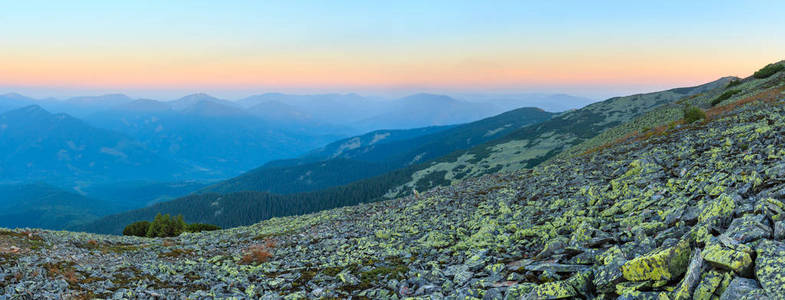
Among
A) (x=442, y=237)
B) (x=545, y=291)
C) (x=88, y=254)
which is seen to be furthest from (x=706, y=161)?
(x=88, y=254)

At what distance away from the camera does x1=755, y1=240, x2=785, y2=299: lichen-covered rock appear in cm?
643

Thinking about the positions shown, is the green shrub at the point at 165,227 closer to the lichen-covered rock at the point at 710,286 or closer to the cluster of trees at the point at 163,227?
the cluster of trees at the point at 163,227

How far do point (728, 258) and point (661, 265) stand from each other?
1.37 metres

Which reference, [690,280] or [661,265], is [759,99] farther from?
[690,280]

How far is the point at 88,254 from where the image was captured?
24.0 m

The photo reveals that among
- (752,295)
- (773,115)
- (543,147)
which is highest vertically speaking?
(773,115)

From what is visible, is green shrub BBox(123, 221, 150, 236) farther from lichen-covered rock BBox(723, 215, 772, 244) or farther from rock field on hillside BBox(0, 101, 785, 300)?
lichen-covered rock BBox(723, 215, 772, 244)

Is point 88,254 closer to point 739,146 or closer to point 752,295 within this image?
point 752,295

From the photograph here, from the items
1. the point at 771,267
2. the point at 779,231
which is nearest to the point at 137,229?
the point at 771,267

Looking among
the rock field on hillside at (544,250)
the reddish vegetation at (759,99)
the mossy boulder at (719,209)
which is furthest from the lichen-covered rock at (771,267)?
the reddish vegetation at (759,99)

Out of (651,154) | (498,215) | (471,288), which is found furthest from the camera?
(651,154)

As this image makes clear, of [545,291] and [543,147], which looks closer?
[545,291]

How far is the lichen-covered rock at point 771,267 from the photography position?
643 centimetres

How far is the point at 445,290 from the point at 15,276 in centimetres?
2000
